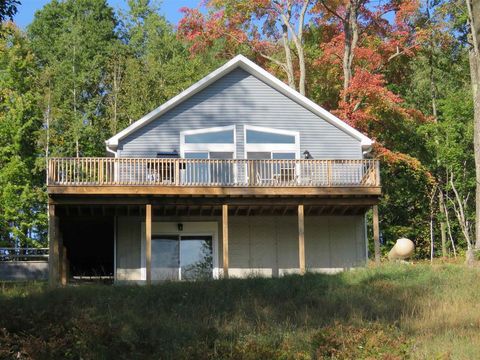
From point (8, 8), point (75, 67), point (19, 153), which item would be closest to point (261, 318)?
point (8, 8)

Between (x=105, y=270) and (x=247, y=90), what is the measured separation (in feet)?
26.8

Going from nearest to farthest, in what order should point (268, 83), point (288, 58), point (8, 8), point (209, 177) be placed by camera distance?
point (8, 8) → point (209, 177) → point (268, 83) → point (288, 58)

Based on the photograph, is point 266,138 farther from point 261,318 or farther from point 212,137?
point 261,318

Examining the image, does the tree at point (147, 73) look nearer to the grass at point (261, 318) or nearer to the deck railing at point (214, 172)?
the deck railing at point (214, 172)

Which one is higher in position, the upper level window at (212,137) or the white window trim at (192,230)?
the upper level window at (212,137)

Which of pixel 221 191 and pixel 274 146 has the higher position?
pixel 274 146

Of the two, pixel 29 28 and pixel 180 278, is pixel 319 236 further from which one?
pixel 29 28

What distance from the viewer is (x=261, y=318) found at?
14.6 m

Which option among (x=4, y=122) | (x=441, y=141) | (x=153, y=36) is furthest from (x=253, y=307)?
(x=153, y=36)

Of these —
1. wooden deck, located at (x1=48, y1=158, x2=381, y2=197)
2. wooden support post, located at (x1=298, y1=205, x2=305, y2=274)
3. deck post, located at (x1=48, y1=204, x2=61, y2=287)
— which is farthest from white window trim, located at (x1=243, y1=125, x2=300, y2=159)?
deck post, located at (x1=48, y1=204, x2=61, y2=287)

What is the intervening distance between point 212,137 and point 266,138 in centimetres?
178

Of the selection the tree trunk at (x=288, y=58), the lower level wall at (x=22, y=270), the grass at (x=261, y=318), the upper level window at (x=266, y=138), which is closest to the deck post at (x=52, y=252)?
the grass at (x=261, y=318)

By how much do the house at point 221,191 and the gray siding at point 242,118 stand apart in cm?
3

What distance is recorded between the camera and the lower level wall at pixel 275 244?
23.7 meters
